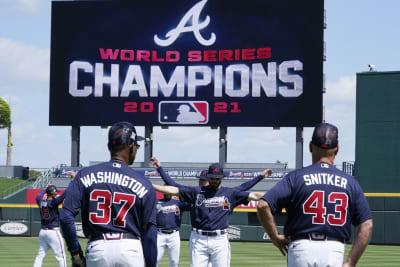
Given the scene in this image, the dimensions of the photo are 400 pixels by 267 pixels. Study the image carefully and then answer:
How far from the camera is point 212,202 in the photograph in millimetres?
10312

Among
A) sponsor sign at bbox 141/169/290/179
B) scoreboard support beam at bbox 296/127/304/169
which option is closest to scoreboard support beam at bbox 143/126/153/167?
sponsor sign at bbox 141/169/290/179

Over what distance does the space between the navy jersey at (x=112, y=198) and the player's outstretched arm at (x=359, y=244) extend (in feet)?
5.01

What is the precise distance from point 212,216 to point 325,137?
4.91 metres

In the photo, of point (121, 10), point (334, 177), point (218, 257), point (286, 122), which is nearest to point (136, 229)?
point (334, 177)

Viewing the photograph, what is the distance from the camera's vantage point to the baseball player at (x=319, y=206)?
5.52 meters

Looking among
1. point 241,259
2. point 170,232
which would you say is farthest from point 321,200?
point 241,259

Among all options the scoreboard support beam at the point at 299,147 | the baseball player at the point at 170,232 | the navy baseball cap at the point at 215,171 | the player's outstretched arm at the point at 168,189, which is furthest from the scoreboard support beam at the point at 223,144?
the player's outstretched arm at the point at 168,189

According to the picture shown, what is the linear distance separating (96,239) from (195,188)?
4811 millimetres

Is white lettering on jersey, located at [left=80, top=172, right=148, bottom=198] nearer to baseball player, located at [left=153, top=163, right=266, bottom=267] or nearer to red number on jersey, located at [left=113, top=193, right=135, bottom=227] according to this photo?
red number on jersey, located at [left=113, top=193, right=135, bottom=227]

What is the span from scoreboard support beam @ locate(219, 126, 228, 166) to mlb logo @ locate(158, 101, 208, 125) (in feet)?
3.85

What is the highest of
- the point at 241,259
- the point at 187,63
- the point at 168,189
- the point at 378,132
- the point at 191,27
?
the point at 191,27

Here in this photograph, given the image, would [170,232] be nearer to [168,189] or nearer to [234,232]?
[168,189]

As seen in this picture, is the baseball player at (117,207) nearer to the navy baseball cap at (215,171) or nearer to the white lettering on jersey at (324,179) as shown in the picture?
the white lettering on jersey at (324,179)

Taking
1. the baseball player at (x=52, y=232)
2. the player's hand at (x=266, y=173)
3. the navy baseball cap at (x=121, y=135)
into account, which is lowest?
the baseball player at (x=52, y=232)
